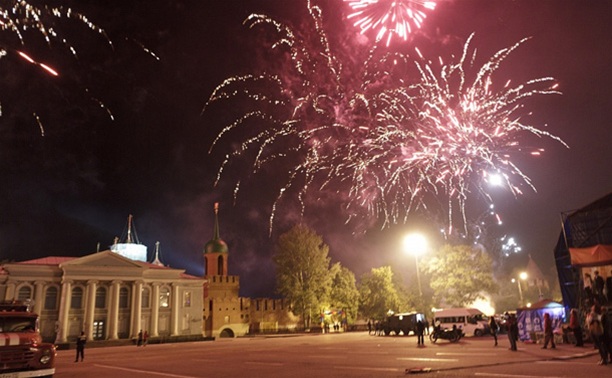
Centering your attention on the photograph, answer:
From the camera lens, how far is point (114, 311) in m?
55.9

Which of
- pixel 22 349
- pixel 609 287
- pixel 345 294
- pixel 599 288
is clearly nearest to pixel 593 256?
pixel 599 288

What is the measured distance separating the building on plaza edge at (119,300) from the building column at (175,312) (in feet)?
0.42

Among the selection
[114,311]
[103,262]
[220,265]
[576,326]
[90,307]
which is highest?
[220,265]

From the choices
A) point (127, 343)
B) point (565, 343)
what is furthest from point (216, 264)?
point (565, 343)

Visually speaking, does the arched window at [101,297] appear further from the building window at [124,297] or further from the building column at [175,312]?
the building column at [175,312]

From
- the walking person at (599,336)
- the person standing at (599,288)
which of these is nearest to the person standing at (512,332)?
the person standing at (599,288)

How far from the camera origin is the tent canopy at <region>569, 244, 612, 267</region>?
22.8 m

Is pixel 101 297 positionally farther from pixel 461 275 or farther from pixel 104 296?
pixel 461 275

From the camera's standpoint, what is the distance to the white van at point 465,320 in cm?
3497

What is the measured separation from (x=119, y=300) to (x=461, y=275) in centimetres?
4231

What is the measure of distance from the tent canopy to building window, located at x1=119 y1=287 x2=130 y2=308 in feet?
170

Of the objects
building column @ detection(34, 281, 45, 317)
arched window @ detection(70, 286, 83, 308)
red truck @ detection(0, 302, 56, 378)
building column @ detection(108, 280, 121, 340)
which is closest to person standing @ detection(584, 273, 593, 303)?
red truck @ detection(0, 302, 56, 378)

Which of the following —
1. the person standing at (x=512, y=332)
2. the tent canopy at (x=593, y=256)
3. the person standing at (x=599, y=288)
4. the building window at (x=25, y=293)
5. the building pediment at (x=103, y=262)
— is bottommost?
the person standing at (x=512, y=332)

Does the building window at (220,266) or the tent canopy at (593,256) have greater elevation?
the building window at (220,266)
